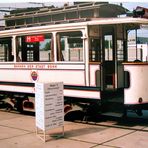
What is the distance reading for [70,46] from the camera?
11.3 m

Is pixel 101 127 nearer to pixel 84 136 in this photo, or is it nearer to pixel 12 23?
pixel 84 136

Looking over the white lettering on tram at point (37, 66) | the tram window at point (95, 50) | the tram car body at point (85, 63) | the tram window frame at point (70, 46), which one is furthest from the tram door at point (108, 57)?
the white lettering on tram at point (37, 66)

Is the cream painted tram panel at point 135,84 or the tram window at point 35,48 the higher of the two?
the tram window at point 35,48

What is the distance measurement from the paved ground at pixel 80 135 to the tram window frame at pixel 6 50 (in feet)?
8.44

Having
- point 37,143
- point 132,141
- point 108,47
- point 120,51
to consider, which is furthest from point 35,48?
point 132,141

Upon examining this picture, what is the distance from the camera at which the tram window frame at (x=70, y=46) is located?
11039 mm

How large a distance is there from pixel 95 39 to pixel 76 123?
251 cm

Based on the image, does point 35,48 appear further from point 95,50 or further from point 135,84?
point 135,84

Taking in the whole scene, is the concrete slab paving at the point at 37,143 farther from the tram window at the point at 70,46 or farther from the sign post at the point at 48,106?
the tram window at the point at 70,46

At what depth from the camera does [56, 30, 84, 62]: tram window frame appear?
11.0 meters

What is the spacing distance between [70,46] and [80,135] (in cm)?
297

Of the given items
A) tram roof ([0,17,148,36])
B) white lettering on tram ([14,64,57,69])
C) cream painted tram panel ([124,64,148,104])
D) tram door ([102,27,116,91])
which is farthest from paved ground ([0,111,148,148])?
tram roof ([0,17,148,36])

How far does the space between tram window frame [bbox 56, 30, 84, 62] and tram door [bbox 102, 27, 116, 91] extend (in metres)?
0.69

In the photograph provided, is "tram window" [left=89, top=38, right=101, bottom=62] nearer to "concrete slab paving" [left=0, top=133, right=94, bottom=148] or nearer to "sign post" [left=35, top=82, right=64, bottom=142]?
"sign post" [left=35, top=82, right=64, bottom=142]
